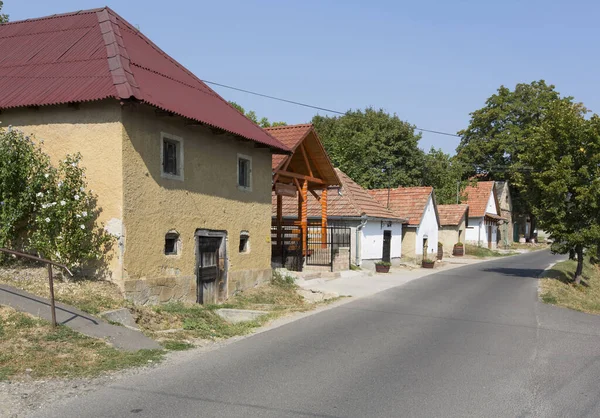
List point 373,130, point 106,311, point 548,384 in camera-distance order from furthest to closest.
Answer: point 373,130 < point 106,311 < point 548,384

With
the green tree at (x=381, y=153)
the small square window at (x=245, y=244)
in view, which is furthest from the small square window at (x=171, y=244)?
the green tree at (x=381, y=153)

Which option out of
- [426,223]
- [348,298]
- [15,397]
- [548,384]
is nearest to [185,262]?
[348,298]

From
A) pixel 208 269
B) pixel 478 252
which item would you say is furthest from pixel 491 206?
pixel 208 269

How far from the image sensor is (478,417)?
18.6ft

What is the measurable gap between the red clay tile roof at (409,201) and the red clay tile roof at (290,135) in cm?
1439

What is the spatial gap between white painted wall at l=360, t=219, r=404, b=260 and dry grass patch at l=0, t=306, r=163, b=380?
18301mm

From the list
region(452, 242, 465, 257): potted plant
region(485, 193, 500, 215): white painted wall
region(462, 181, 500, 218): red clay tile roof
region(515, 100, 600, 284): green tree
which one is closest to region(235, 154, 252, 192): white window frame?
region(515, 100, 600, 284): green tree

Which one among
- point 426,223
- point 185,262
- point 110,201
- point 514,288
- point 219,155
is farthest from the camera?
point 426,223

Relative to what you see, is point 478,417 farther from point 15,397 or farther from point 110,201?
point 110,201

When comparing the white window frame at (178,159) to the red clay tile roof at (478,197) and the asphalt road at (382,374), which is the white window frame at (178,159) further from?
the red clay tile roof at (478,197)

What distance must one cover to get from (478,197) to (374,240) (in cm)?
2686

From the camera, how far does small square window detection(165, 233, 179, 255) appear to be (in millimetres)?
11961

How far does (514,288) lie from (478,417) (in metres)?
14.4

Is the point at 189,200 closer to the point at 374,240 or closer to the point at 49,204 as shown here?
the point at 49,204
